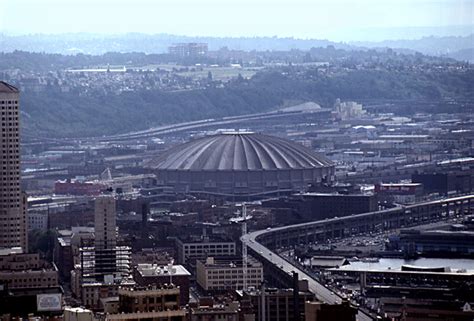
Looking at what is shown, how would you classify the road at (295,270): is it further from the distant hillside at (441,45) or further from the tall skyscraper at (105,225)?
the distant hillside at (441,45)

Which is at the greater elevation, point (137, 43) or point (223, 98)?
point (137, 43)

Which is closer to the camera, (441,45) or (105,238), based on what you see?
(105,238)

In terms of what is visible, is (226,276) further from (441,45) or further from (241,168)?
(441,45)

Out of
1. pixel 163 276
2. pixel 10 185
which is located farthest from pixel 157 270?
pixel 10 185

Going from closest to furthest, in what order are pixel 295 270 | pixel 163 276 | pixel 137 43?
pixel 163 276, pixel 295 270, pixel 137 43

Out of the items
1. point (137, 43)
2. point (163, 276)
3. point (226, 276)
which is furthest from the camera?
point (137, 43)

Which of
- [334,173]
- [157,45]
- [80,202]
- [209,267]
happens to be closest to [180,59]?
[157,45]

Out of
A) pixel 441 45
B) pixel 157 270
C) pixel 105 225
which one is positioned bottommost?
pixel 157 270

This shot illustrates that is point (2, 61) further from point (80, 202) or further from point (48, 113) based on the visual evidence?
point (80, 202)
